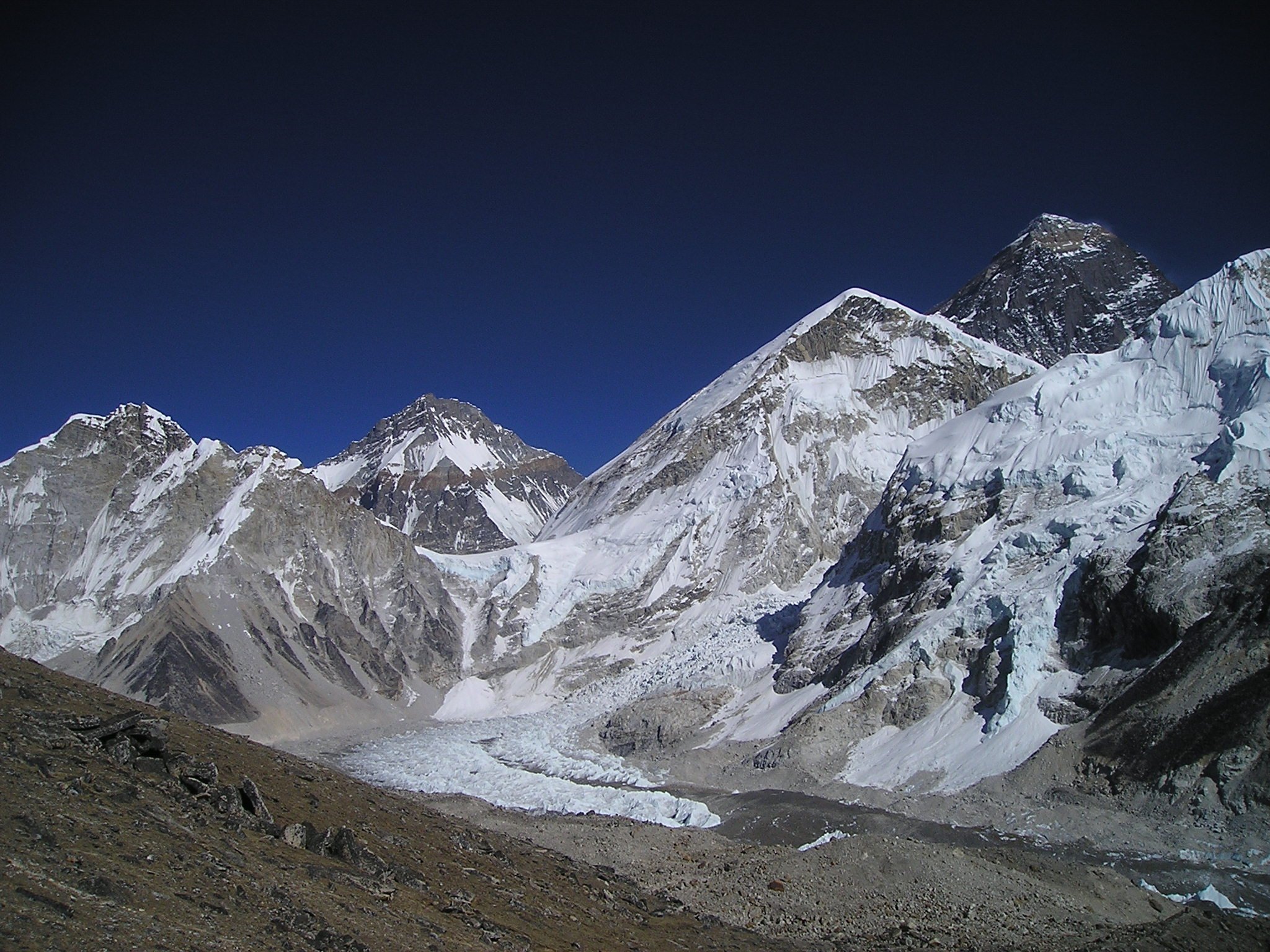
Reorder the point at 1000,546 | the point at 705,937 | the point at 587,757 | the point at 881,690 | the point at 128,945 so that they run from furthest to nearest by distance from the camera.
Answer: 1. the point at 587,757
2. the point at 1000,546
3. the point at 881,690
4. the point at 705,937
5. the point at 128,945

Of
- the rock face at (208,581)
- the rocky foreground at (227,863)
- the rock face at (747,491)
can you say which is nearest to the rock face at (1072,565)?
the rocky foreground at (227,863)

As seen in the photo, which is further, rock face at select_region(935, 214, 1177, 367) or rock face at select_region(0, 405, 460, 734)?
rock face at select_region(935, 214, 1177, 367)

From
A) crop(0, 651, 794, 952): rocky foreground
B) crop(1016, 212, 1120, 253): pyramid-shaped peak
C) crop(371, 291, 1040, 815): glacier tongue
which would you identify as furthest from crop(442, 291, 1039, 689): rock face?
crop(0, 651, 794, 952): rocky foreground

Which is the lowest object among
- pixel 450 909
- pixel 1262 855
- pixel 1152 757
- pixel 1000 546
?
pixel 1262 855

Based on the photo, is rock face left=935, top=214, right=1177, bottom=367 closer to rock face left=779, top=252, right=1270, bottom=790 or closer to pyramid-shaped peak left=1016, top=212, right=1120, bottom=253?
pyramid-shaped peak left=1016, top=212, right=1120, bottom=253

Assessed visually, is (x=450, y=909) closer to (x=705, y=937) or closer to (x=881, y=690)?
(x=705, y=937)

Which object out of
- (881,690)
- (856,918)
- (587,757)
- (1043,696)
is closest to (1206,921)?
(856,918)

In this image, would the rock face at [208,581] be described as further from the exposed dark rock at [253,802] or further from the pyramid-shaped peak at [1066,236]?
the pyramid-shaped peak at [1066,236]
